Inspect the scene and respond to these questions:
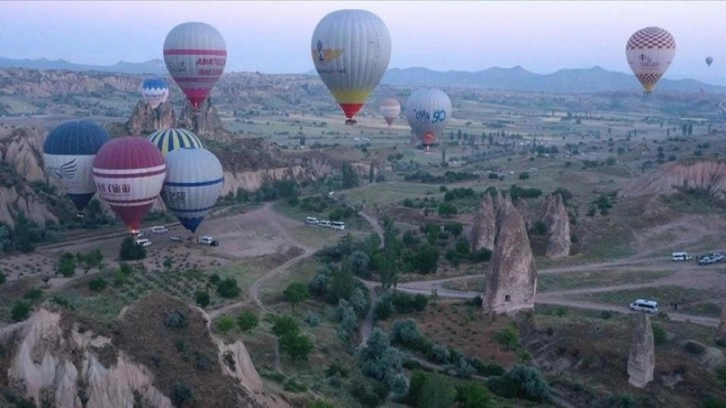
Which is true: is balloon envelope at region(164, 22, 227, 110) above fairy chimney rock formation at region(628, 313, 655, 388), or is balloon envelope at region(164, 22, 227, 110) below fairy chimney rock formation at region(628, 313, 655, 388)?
above

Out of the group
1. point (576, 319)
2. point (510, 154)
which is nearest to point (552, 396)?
point (576, 319)

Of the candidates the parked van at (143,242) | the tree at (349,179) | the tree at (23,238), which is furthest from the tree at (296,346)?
the tree at (349,179)

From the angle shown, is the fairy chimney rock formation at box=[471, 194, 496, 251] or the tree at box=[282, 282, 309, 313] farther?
the fairy chimney rock formation at box=[471, 194, 496, 251]

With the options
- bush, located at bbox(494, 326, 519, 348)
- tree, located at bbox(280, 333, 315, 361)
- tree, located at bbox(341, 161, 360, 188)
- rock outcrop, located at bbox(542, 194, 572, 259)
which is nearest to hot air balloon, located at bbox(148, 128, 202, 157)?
tree, located at bbox(280, 333, 315, 361)

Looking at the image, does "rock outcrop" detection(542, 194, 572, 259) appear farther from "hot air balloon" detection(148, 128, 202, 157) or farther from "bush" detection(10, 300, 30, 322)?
"bush" detection(10, 300, 30, 322)

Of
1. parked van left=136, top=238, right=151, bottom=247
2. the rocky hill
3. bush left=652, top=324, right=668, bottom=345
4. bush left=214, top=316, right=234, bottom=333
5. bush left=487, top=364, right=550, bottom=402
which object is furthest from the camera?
parked van left=136, top=238, right=151, bottom=247

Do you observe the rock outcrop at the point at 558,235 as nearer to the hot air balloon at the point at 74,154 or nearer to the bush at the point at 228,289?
the bush at the point at 228,289

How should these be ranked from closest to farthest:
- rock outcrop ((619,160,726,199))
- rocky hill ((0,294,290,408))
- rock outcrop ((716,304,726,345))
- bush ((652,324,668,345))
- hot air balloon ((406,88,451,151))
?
rocky hill ((0,294,290,408)) < bush ((652,324,668,345)) < rock outcrop ((716,304,726,345)) < rock outcrop ((619,160,726,199)) < hot air balloon ((406,88,451,151))
